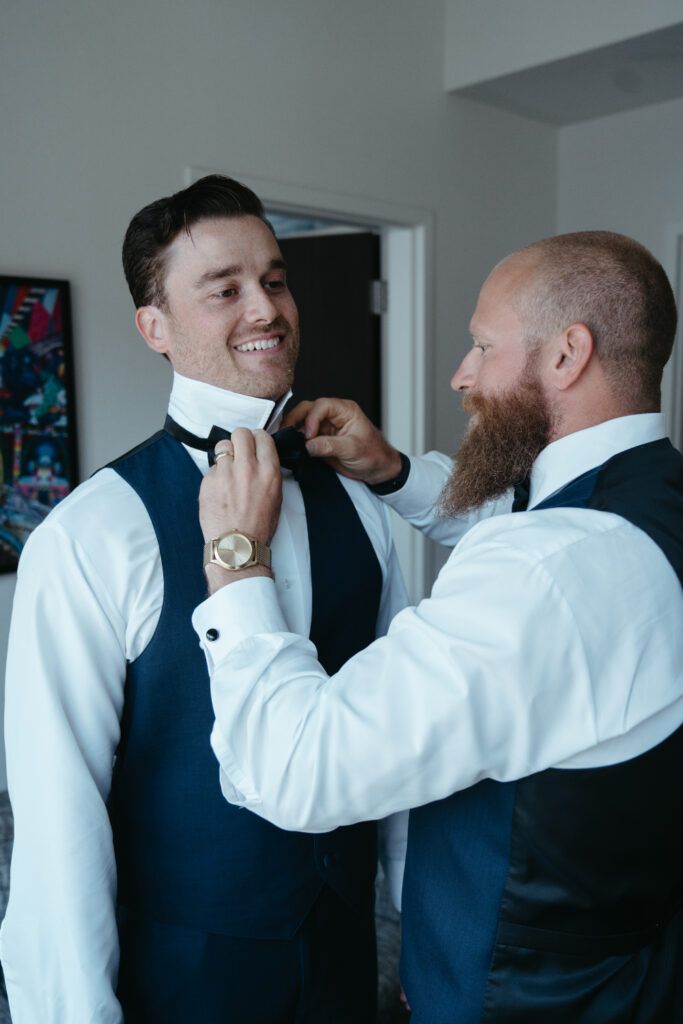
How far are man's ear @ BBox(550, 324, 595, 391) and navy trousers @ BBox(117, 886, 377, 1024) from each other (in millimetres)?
823

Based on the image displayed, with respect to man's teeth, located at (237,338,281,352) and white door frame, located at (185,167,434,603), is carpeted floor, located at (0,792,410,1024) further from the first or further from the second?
white door frame, located at (185,167,434,603)

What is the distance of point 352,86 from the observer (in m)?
3.34

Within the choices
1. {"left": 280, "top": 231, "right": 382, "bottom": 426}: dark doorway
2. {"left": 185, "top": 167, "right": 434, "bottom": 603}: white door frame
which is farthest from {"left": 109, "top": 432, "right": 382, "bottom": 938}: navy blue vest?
{"left": 280, "top": 231, "right": 382, "bottom": 426}: dark doorway

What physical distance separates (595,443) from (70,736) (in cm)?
80

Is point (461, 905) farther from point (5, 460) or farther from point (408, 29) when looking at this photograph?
point (408, 29)

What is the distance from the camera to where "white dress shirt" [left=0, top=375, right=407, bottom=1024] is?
112cm

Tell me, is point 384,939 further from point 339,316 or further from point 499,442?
point 339,316

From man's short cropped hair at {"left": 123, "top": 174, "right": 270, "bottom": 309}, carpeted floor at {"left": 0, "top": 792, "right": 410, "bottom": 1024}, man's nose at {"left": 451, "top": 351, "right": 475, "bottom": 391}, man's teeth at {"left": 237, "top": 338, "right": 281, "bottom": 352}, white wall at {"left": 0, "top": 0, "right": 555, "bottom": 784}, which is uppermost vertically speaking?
white wall at {"left": 0, "top": 0, "right": 555, "bottom": 784}

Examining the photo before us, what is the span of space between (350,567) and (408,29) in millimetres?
3020

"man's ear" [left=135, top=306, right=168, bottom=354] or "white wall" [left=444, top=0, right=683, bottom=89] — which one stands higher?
"white wall" [left=444, top=0, right=683, bottom=89]

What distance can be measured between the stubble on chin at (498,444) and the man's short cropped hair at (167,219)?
49 centimetres

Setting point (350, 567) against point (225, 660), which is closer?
point (225, 660)

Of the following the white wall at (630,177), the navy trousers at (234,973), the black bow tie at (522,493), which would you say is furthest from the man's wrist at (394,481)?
the white wall at (630,177)

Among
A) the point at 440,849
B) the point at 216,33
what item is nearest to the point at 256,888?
the point at 440,849
